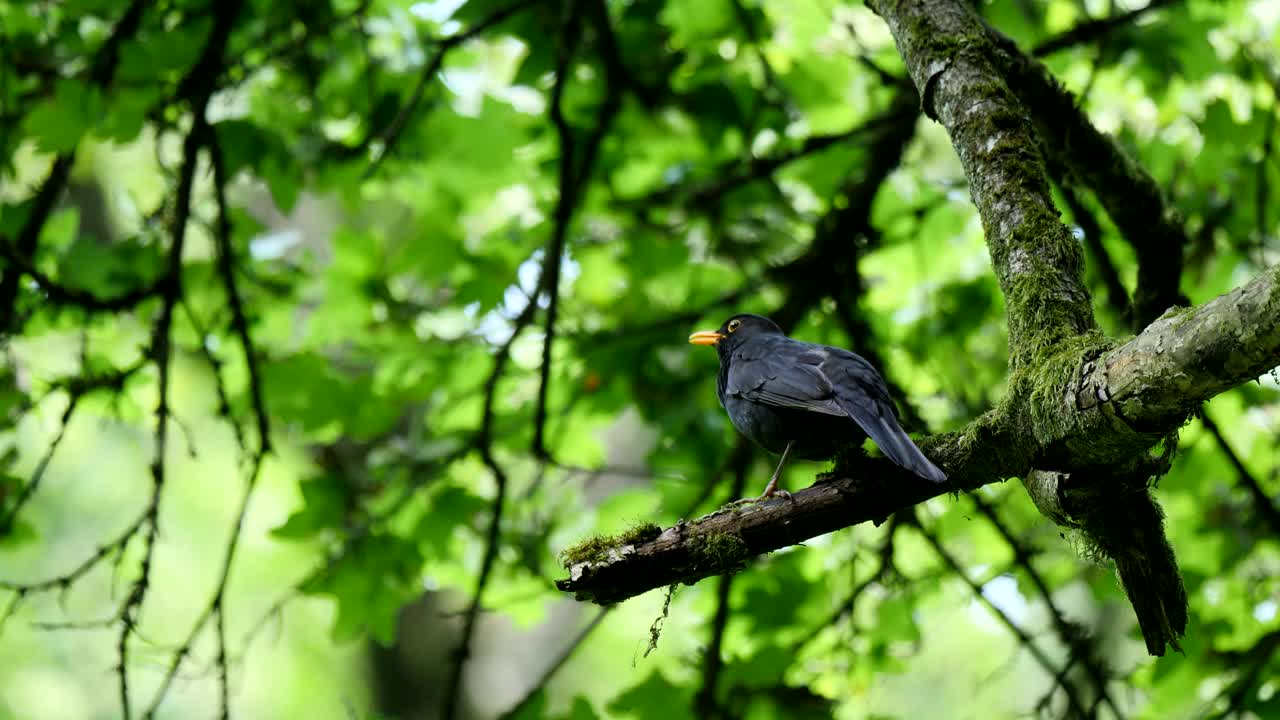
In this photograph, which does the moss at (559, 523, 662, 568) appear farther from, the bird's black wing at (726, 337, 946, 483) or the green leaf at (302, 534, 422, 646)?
the green leaf at (302, 534, 422, 646)

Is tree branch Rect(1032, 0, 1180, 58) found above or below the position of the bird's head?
above

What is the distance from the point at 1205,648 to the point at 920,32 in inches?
127

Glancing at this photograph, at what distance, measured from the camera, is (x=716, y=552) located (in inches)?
82.4

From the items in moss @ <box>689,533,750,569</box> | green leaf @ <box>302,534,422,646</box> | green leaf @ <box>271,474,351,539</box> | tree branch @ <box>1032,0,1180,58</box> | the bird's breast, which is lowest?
green leaf @ <box>302,534,422,646</box>

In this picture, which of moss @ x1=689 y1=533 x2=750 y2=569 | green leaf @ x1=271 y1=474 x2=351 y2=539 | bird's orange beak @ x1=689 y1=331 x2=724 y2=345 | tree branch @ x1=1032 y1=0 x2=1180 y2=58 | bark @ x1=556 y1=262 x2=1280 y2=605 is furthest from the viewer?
bird's orange beak @ x1=689 y1=331 x2=724 y2=345

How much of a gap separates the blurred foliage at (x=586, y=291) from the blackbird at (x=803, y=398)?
0.90 meters

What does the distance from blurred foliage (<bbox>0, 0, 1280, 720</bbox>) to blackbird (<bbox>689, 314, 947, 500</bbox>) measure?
2.95 feet

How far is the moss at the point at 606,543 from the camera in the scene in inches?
82.6

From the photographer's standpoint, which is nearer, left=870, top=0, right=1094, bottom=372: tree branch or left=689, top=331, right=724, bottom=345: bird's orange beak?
left=870, top=0, right=1094, bottom=372: tree branch

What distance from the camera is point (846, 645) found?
4648 mm

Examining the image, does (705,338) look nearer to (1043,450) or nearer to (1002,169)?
(1002,169)

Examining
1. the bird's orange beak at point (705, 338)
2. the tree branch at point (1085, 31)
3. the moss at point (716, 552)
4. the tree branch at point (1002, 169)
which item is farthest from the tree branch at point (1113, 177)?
the bird's orange beak at point (705, 338)

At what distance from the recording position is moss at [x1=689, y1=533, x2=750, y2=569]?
2.10 metres

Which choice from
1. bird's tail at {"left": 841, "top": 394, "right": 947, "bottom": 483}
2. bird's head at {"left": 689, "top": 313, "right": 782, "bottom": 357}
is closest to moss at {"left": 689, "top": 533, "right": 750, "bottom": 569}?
bird's tail at {"left": 841, "top": 394, "right": 947, "bottom": 483}
